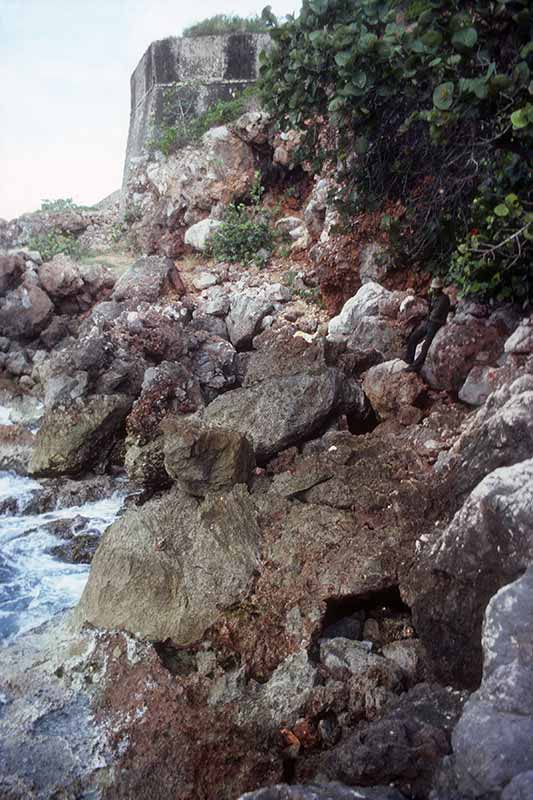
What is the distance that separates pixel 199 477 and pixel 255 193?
11.1 meters

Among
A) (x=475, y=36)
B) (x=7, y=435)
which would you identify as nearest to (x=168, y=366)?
(x=7, y=435)

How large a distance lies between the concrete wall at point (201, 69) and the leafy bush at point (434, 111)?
11.2m

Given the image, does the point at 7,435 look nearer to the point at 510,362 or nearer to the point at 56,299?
the point at 56,299

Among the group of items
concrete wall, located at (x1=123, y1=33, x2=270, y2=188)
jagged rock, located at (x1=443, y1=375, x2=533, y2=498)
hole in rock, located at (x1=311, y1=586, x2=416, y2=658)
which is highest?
concrete wall, located at (x1=123, y1=33, x2=270, y2=188)

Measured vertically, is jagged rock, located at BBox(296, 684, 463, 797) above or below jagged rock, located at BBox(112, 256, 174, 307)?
below

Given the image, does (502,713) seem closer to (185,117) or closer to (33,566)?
(33,566)

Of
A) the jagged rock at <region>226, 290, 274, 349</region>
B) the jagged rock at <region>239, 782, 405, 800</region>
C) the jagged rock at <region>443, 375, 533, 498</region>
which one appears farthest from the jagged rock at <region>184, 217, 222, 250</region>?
the jagged rock at <region>239, 782, 405, 800</region>

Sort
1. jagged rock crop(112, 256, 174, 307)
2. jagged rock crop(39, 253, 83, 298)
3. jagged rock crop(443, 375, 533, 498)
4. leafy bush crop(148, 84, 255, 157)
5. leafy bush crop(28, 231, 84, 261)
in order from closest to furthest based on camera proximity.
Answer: jagged rock crop(443, 375, 533, 498) → jagged rock crop(112, 256, 174, 307) → jagged rock crop(39, 253, 83, 298) → leafy bush crop(148, 84, 255, 157) → leafy bush crop(28, 231, 84, 261)

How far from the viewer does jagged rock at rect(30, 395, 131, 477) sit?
7.70m

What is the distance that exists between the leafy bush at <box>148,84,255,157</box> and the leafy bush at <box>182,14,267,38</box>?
1914 millimetres

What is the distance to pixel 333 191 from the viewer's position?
7.65 m

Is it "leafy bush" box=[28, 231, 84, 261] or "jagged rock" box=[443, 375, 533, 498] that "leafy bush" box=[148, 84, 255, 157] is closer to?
"leafy bush" box=[28, 231, 84, 261]

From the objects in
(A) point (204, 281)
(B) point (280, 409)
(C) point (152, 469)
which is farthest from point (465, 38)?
(A) point (204, 281)

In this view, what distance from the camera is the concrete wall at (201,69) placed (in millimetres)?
16656
